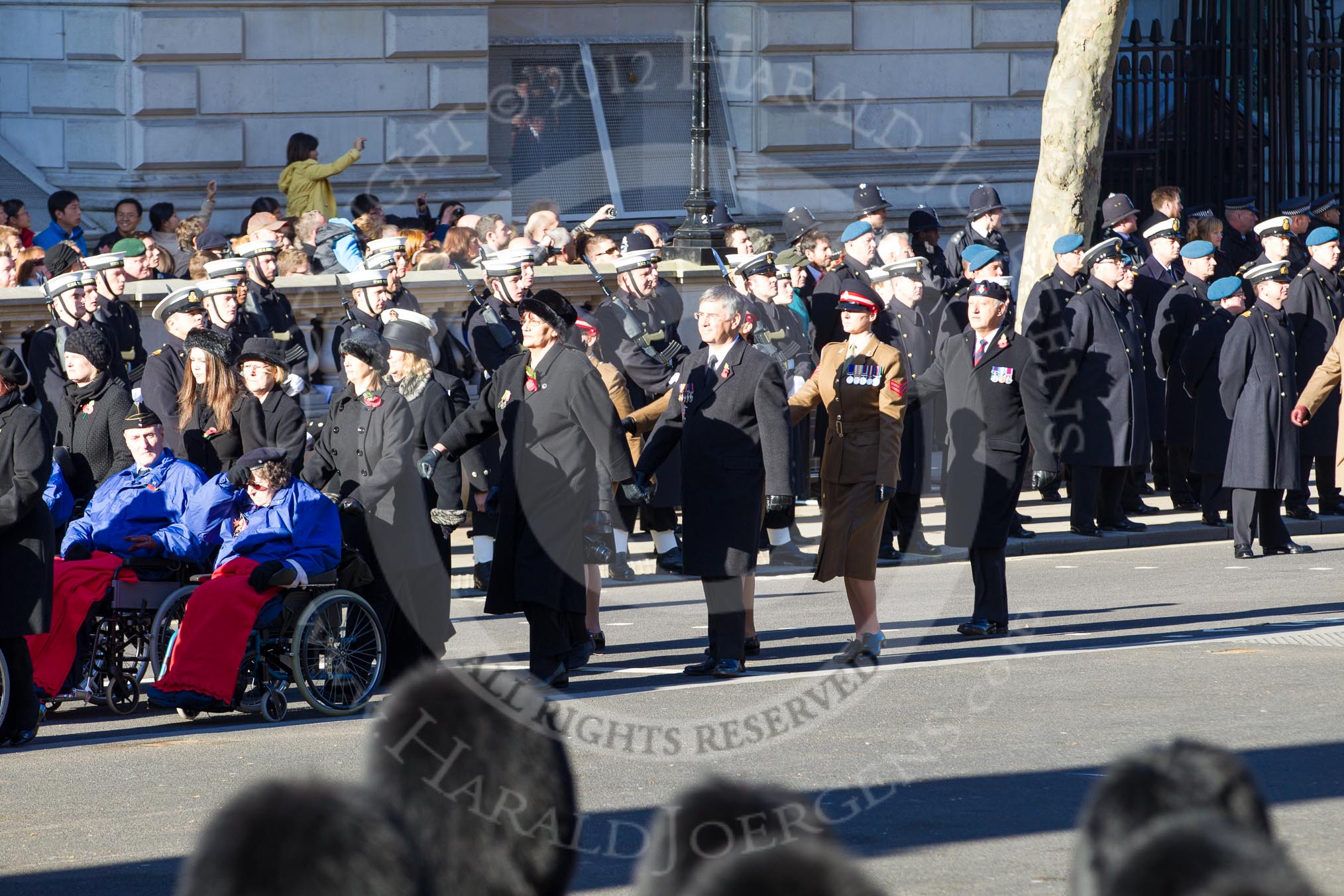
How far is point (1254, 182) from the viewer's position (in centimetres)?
2075

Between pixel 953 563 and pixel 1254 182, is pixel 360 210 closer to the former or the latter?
pixel 953 563

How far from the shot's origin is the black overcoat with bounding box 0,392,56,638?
793 centimetres

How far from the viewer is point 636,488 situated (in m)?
9.22

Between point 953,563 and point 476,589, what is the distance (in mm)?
3227

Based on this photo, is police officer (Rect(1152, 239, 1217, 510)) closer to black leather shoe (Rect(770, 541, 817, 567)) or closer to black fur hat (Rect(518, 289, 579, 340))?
black leather shoe (Rect(770, 541, 817, 567))

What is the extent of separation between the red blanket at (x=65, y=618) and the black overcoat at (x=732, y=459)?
2.62m

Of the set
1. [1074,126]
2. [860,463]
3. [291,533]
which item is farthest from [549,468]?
[1074,126]

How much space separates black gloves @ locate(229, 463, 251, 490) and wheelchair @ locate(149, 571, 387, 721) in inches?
19.6

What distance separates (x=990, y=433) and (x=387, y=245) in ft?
15.4

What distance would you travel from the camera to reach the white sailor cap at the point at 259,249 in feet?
42.4

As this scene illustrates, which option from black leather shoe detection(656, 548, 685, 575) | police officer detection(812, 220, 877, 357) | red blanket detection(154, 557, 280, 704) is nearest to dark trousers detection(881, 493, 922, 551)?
black leather shoe detection(656, 548, 685, 575)

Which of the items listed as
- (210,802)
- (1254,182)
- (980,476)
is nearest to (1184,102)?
(1254,182)

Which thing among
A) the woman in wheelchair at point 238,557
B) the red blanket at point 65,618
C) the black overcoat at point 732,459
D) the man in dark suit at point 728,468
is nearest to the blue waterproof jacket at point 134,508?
the woman in wheelchair at point 238,557

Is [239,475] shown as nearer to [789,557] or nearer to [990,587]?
[990,587]
